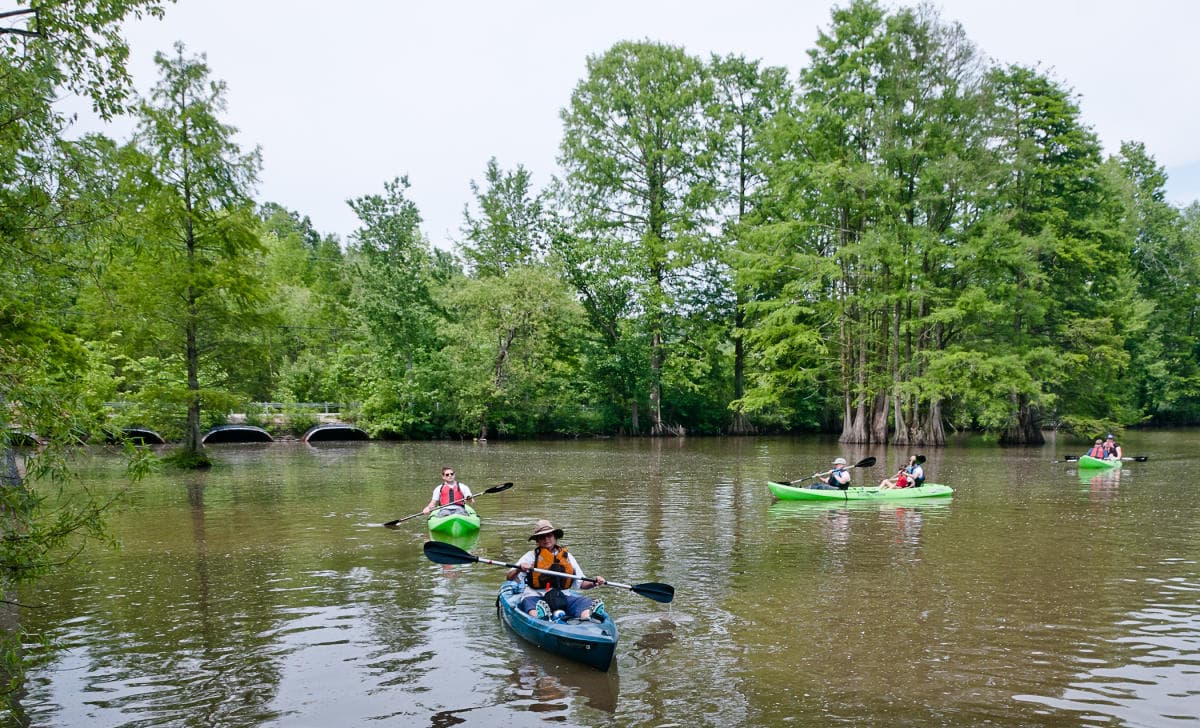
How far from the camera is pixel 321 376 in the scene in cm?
5266

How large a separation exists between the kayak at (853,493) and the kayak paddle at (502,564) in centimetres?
1070

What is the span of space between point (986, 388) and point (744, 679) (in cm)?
3294

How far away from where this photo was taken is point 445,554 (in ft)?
37.7

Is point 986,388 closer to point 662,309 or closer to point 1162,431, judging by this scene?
point 662,309

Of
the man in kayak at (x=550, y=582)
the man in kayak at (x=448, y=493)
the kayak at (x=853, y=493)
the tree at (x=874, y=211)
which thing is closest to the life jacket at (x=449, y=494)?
the man in kayak at (x=448, y=493)

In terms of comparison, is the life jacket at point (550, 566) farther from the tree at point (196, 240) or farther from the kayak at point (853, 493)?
the tree at point (196, 240)

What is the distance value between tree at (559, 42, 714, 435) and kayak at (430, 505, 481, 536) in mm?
33693

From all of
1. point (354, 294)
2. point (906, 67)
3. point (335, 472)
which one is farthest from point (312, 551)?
point (354, 294)

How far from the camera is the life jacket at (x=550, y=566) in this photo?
10.5 metres

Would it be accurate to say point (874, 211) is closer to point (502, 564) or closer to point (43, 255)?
point (502, 564)

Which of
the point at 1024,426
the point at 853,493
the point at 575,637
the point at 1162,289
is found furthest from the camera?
the point at 1162,289

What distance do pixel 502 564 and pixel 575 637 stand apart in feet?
7.51

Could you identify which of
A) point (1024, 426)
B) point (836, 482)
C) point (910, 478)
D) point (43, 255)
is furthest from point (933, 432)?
point (43, 255)

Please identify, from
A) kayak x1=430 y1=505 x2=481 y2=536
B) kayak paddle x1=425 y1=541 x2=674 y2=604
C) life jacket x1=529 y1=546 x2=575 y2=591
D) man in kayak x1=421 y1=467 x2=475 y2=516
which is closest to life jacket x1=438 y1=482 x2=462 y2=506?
man in kayak x1=421 y1=467 x2=475 y2=516
